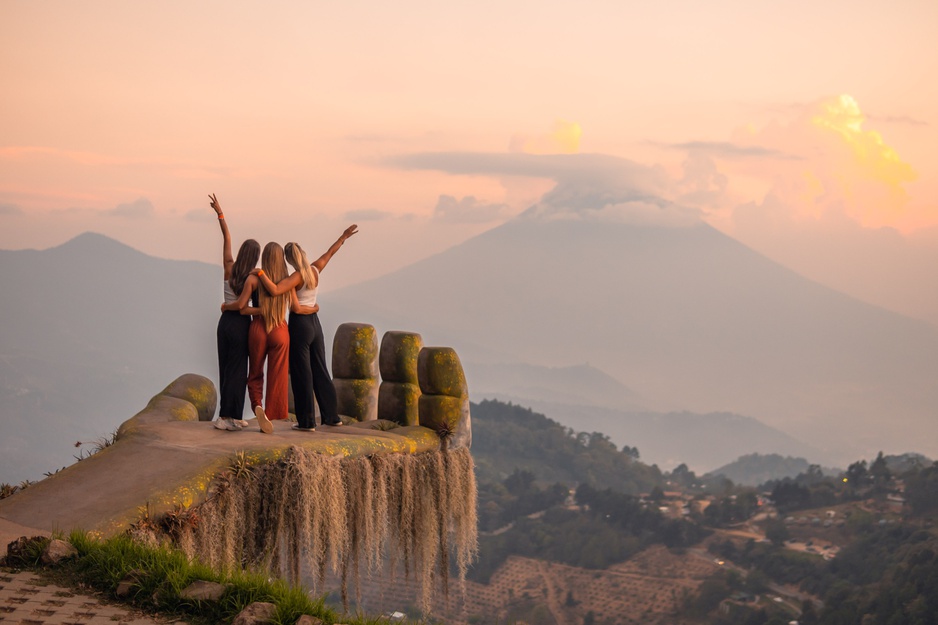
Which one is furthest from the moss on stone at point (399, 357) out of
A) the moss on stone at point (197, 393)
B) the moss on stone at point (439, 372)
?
the moss on stone at point (197, 393)

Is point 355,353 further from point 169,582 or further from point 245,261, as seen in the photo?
point 169,582

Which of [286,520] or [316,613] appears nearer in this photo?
[316,613]

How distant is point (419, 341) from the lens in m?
16.2

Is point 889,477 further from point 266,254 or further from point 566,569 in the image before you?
point 266,254

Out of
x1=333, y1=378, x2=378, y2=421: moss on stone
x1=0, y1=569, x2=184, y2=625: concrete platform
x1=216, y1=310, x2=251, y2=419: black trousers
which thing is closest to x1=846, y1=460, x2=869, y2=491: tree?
x1=333, y1=378, x2=378, y2=421: moss on stone

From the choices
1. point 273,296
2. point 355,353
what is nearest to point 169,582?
point 273,296

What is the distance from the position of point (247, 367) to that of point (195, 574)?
4.97 m

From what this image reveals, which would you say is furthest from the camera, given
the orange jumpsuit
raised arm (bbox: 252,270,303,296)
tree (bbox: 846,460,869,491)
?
tree (bbox: 846,460,869,491)

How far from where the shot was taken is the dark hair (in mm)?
13547

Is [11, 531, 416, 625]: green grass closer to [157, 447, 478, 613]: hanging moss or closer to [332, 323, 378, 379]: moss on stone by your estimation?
[157, 447, 478, 613]: hanging moss

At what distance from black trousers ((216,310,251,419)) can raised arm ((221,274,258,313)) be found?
0.10m

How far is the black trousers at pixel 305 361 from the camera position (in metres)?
14.1

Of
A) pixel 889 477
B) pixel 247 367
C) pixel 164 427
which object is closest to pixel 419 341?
pixel 247 367

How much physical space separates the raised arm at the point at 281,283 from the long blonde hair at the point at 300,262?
73 mm
